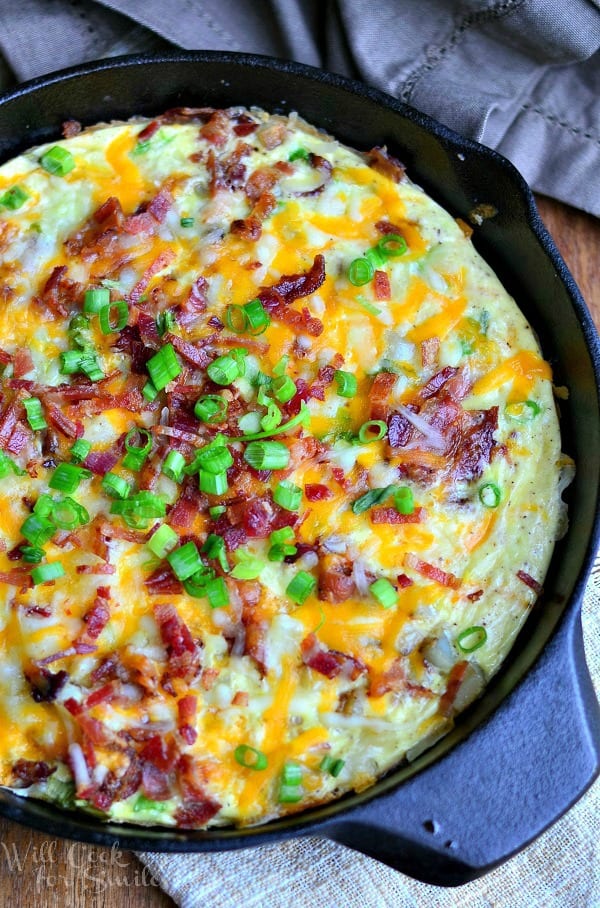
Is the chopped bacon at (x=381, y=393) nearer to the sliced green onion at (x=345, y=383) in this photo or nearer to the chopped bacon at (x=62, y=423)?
the sliced green onion at (x=345, y=383)

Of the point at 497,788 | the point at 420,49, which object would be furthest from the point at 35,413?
the point at 420,49

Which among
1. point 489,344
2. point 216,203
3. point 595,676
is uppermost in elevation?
point 216,203

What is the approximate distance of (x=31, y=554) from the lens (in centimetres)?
298

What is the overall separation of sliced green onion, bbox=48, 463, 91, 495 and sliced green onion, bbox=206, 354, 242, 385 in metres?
0.55

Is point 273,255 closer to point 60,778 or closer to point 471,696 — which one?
point 471,696

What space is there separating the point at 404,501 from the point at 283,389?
0.57 m

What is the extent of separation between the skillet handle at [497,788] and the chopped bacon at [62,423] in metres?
1.53

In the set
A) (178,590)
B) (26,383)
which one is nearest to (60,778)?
(178,590)

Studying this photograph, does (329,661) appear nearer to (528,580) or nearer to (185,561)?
(185,561)

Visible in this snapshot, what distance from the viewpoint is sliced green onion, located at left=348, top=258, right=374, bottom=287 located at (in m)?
3.34

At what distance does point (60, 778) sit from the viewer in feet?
9.41

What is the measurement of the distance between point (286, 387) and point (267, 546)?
555 millimetres

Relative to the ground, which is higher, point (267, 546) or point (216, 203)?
point (216, 203)

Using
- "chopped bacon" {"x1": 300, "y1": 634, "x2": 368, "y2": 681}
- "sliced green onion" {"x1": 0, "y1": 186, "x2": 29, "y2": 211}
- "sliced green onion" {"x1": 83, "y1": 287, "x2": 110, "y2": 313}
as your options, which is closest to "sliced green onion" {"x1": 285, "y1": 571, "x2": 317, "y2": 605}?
"chopped bacon" {"x1": 300, "y1": 634, "x2": 368, "y2": 681}
